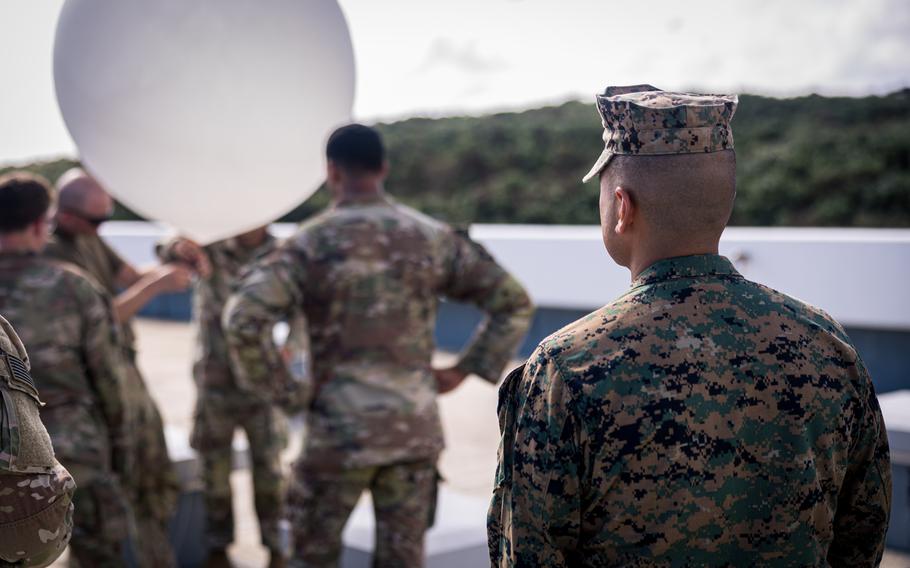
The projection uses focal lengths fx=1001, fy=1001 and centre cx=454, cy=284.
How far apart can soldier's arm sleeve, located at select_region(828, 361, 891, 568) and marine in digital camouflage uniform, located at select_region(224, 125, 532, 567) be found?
1623 millimetres

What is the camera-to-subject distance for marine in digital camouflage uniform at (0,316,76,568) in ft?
5.15

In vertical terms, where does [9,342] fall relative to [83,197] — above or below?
above

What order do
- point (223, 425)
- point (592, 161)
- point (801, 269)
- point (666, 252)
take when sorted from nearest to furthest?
1. point (666, 252)
2. point (223, 425)
3. point (801, 269)
4. point (592, 161)

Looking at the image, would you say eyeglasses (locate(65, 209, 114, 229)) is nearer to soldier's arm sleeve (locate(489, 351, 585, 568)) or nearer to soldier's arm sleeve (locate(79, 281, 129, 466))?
soldier's arm sleeve (locate(79, 281, 129, 466))

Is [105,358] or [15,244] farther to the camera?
[105,358]

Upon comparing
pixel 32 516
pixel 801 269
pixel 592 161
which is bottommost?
pixel 592 161

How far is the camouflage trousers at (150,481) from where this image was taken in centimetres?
383

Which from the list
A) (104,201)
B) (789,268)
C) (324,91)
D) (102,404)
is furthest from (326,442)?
(789,268)

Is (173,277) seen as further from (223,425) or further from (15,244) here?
(15,244)

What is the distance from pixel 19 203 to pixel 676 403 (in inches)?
90.0

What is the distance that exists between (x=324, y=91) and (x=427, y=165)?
1884 cm

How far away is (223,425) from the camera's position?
437 centimetres

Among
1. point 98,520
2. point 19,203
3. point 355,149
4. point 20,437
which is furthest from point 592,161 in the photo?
point 20,437

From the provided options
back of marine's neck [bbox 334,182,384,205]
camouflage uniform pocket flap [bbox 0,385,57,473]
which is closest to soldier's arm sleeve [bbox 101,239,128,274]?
back of marine's neck [bbox 334,182,384,205]
